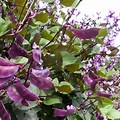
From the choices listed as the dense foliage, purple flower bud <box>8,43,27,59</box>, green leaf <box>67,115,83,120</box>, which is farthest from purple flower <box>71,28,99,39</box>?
green leaf <box>67,115,83,120</box>

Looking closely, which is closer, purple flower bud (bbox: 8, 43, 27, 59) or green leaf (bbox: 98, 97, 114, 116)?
purple flower bud (bbox: 8, 43, 27, 59)

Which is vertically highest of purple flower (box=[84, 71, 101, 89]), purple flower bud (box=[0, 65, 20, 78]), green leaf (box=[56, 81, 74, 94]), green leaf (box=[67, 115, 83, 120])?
purple flower bud (box=[0, 65, 20, 78])

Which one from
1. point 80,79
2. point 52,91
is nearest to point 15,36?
point 52,91

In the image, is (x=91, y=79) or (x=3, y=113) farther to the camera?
(x=91, y=79)

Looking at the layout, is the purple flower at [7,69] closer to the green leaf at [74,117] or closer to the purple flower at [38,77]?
the purple flower at [38,77]

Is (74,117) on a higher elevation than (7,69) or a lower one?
lower

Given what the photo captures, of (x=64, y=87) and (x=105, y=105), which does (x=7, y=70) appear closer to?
(x=64, y=87)

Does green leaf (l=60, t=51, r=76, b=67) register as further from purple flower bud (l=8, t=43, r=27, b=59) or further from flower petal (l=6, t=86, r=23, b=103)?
flower petal (l=6, t=86, r=23, b=103)

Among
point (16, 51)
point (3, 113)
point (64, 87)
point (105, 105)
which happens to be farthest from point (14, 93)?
point (105, 105)

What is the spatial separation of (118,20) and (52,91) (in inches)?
20.1

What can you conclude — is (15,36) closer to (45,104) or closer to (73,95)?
(45,104)

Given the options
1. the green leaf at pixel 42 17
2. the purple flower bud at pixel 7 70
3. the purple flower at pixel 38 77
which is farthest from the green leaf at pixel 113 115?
the purple flower bud at pixel 7 70

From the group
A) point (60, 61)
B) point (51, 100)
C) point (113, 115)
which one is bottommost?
point (113, 115)

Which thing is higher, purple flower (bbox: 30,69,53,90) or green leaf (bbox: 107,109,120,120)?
purple flower (bbox: 30,69,53,90)
